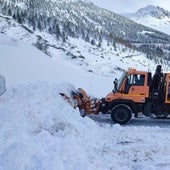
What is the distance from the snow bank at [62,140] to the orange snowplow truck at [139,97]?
1.19 meters

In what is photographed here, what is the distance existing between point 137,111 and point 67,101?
314 cm

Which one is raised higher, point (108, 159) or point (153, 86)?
point (153, 86)

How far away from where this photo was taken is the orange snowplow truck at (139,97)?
1973 centimetres

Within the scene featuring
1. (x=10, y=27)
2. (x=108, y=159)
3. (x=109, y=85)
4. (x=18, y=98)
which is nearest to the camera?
(x=108, y=159)

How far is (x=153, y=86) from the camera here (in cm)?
1992

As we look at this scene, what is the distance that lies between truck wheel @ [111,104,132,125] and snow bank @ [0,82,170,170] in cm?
83

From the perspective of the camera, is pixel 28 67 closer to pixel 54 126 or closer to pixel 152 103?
pixel 152 103

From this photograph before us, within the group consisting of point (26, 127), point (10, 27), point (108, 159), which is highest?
point (10, 27)

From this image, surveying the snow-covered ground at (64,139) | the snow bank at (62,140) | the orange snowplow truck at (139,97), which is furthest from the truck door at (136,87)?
the snow bank at (62,140)

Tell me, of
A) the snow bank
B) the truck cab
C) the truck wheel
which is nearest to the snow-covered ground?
the snow bank

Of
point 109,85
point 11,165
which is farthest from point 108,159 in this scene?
point 109,85

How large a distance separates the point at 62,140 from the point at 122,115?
25.0 ft

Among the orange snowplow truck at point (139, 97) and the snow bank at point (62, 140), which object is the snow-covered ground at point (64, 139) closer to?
Answer: the snow bank at point (62, 140)

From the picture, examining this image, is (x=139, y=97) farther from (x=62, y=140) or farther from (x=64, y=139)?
(x=62, y=140)
